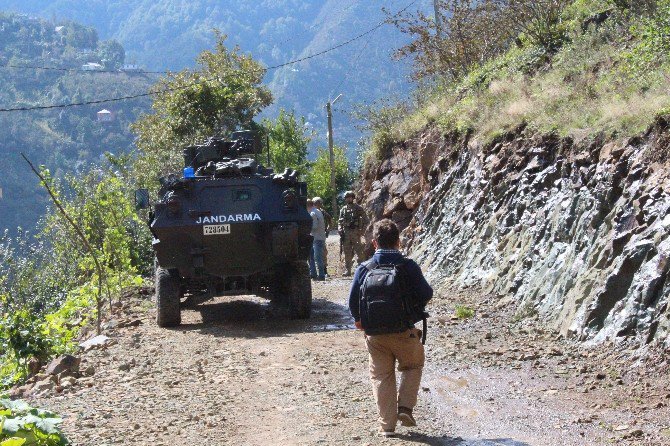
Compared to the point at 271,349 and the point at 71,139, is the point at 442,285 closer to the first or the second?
the point at 271,349

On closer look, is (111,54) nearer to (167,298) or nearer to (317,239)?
(317,239)

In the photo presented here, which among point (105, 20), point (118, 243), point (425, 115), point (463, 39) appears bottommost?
point (118, 243)

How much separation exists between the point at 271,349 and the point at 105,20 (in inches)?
7314

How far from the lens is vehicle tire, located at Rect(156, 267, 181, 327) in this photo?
13672 millimetres

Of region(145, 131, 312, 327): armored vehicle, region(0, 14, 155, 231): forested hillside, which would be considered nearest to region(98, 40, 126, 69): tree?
region(0, 14, 155, 231): forested hillside

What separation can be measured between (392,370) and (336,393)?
5.54ft

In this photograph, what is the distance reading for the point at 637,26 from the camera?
621 inches

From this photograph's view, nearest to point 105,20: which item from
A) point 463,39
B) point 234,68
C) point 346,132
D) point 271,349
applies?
point 346,132

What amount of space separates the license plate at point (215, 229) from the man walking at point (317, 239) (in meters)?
6.08

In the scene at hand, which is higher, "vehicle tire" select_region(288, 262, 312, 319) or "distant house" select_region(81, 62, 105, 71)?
"distant house" select_region(81, 62, 105, 71)

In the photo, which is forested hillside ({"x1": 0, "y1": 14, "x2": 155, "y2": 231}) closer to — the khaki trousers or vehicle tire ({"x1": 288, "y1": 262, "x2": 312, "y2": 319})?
vehicle tire ({"x1": 288, "y1": 262, "x2": 312, "y2": 319})

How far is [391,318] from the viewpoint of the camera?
7.09 metres

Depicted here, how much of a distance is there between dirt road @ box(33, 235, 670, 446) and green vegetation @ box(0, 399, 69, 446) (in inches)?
37.2

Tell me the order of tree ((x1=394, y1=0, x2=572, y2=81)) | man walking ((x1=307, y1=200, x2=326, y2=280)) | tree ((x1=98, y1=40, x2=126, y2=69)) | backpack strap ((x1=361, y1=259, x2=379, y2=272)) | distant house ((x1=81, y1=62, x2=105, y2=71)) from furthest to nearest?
1. tree ((x1=98, y1=40, x2=126, y2=69))
2. distant house ((x1=81, y1=62, x2=105, y2=71))
3. tree ((x1=394, y1=0, x2=572, y2=81))
4. man walking ((x1=307, y1=200, x2=326, y2=280))
5. backpack strap ((x1=361, y1=259, x2=379, y2=272))
